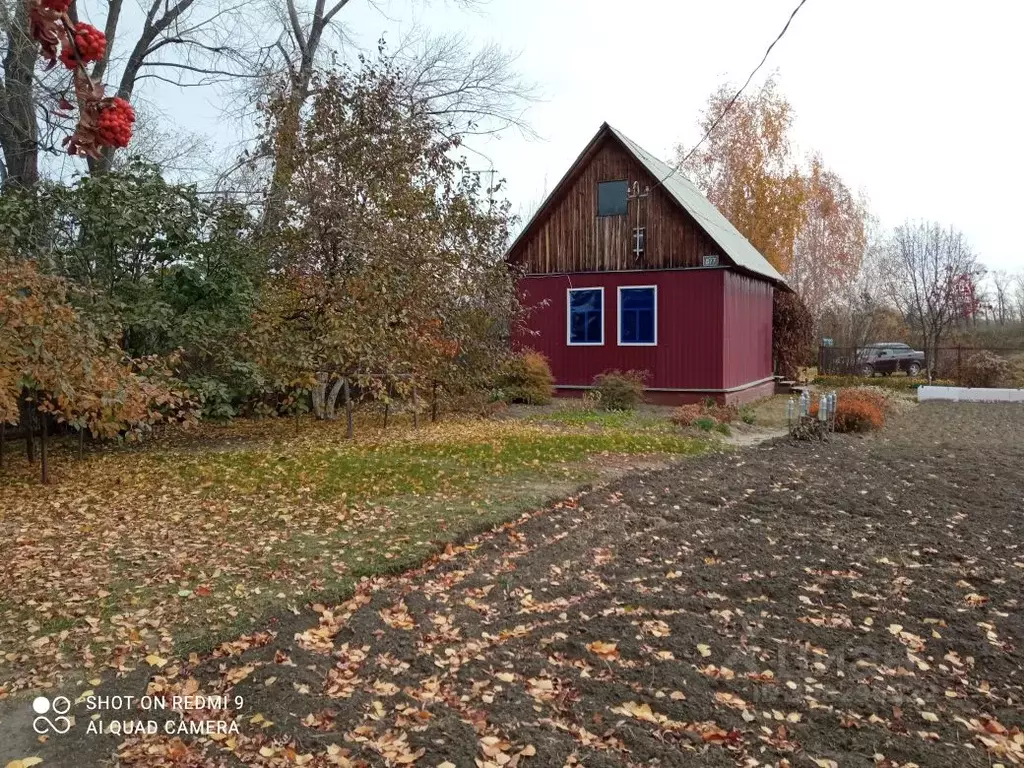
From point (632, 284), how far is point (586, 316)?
1253 mm

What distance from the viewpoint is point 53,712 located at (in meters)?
3.43

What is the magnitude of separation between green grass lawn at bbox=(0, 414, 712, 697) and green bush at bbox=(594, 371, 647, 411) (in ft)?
11.5

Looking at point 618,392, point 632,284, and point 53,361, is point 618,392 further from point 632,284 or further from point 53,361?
point 53,361

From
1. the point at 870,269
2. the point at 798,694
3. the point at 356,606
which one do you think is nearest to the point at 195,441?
the point at 356,606

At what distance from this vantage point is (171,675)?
3.78 m

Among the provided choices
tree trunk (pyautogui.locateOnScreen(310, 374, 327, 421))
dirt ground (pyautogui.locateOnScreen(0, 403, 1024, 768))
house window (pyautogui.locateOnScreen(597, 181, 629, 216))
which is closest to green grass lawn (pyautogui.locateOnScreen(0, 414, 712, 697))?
dirt ground (pyautogui.locateOnScreen(0, 403, 1024, 768))

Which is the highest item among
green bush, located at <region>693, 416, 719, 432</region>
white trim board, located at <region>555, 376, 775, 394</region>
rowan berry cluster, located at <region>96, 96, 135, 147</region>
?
rowan berry cluster, located at <region>96, 96, 135, 147</region>

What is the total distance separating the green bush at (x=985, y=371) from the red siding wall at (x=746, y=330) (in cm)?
555

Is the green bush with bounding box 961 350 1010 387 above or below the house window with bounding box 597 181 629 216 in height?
below

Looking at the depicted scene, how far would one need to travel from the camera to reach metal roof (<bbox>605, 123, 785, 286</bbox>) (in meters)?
16.3

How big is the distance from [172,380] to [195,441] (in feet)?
7.35

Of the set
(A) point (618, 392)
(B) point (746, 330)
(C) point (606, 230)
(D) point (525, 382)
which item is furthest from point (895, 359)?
(D) point (525, 382)

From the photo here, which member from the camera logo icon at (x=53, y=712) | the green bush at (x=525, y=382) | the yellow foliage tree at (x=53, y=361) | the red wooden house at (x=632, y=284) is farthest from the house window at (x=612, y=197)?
the camera logo icon at (x=53, y=712)

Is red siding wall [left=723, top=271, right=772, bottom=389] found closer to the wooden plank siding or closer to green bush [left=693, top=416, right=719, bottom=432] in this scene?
the wooden plank siding
